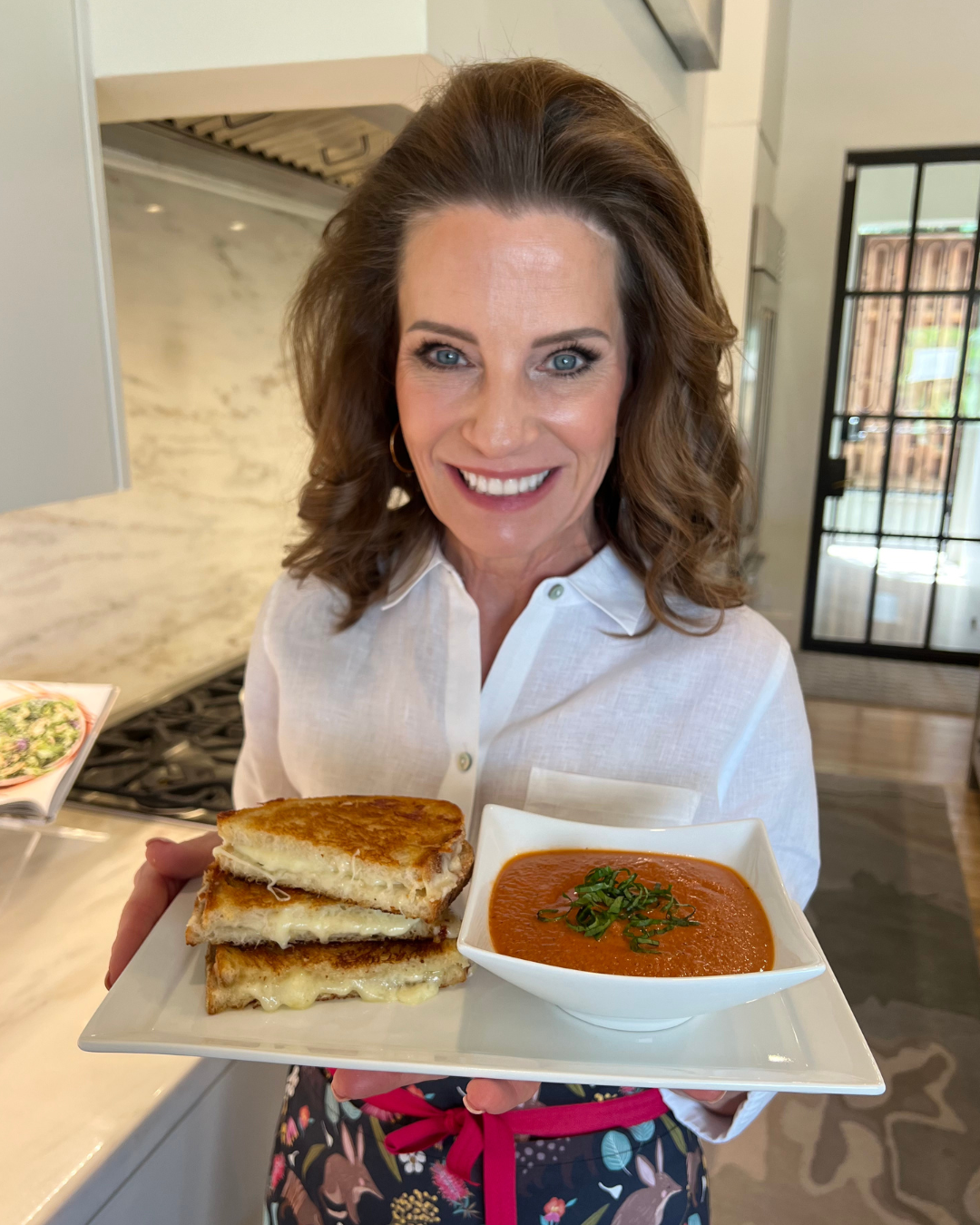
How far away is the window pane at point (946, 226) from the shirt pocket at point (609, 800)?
5.05 m

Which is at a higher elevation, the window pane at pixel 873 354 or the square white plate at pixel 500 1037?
the window pane at pixel 873 354

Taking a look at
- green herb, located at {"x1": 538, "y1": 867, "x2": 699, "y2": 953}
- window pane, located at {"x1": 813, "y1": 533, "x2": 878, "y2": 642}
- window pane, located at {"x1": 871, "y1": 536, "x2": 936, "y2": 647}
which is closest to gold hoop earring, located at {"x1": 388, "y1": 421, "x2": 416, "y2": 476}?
green herb, located at {"x1": 538, "y1": 867, "x2": 699, "y2": 953}

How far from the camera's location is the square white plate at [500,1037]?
2.24ft

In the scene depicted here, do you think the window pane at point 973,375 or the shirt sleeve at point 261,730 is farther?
the window pane at point 973,375

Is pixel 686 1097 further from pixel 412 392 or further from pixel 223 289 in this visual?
pixel 223 289

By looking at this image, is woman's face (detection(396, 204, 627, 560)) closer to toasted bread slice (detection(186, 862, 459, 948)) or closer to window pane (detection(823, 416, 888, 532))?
toasted bread slice (detection(186, 862, 459, 948))

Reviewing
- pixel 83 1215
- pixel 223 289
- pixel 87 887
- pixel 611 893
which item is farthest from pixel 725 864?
pixel 223 289

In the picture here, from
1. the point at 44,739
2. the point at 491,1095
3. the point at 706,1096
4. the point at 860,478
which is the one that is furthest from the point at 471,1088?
the point at 860,478

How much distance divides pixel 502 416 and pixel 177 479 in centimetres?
127

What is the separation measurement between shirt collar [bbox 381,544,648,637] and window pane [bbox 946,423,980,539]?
16.0 ft

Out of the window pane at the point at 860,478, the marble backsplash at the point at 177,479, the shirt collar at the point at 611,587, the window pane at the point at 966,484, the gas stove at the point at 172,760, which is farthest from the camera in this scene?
the window pane at the point at 860,478

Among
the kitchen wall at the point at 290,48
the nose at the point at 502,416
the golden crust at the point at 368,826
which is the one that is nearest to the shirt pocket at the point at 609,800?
the golden crust at the point at 368,826

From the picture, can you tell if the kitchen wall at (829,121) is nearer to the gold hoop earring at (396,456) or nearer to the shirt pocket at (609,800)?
the gold hoop earring at (396,456)

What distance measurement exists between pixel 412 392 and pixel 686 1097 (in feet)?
2.74
